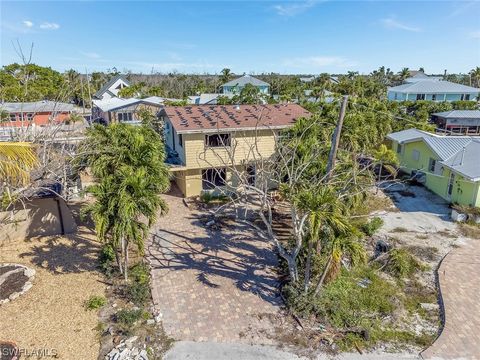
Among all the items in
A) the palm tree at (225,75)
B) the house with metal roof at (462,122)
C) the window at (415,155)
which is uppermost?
the palm tree at (225,75)

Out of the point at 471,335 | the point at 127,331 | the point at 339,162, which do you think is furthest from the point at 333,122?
the point at 127,331

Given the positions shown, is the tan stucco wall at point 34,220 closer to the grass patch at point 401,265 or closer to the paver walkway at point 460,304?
the grass patch at point 401,265

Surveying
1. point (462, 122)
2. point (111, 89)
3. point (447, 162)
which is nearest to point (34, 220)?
point (447, 162)

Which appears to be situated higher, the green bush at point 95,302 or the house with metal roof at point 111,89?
the house with metal roof at point 111,89

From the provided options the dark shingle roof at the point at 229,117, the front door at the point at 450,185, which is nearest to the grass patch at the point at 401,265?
the front door at the point at 450,185

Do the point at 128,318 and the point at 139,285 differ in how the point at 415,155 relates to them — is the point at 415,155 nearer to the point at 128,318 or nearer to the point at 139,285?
the point at 139,285

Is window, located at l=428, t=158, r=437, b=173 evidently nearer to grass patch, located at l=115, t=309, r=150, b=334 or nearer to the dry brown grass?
grass patch, located at l=115, t=309, r=150, b=334

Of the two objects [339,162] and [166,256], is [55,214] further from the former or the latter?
[339,162]
